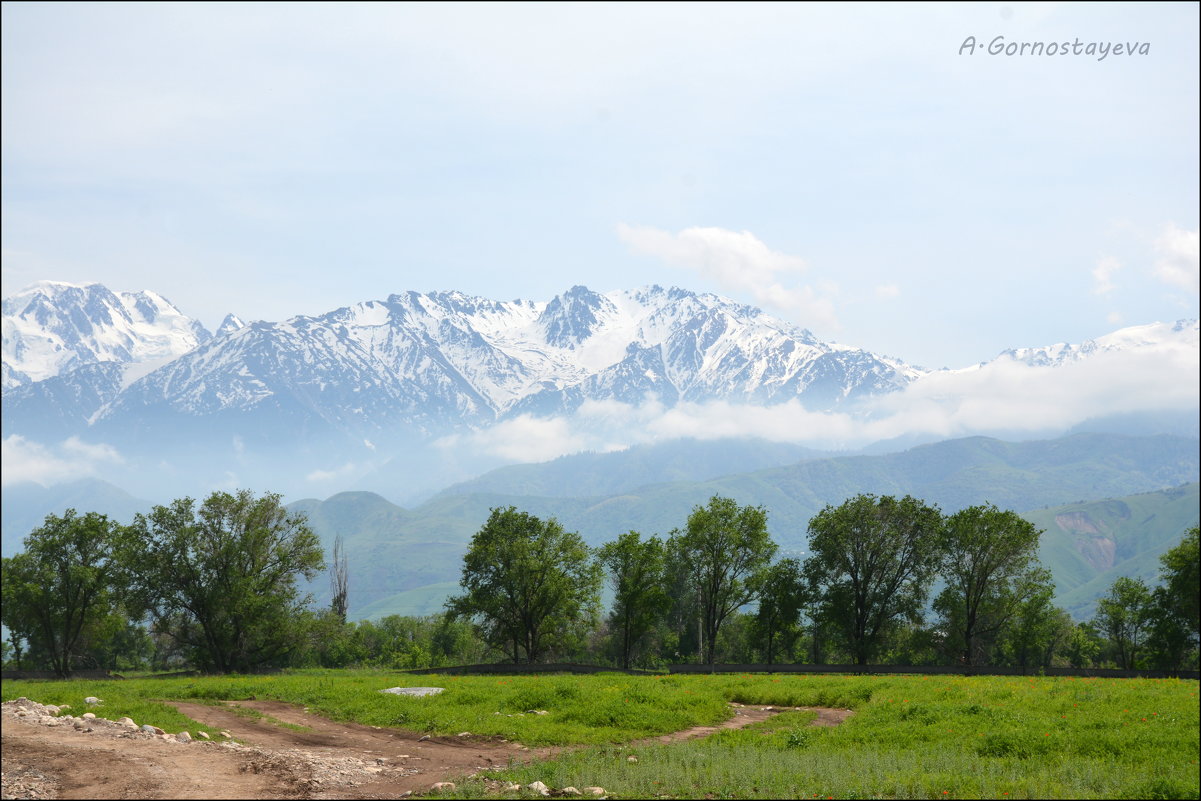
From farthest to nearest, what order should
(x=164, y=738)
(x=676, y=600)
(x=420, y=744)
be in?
(x=676, y=600) → (x=420, y=744) → (x=164, y=738)

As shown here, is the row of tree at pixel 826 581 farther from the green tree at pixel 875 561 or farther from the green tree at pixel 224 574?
the green tree at pixel 224 574

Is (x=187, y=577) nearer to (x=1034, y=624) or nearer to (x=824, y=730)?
(x=824, y=730)

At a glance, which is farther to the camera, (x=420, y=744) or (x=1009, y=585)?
(x=1009, y=585)

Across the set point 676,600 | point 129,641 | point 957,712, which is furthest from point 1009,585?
point 129,641

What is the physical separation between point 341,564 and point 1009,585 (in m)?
135

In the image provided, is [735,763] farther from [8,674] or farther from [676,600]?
[8,674]

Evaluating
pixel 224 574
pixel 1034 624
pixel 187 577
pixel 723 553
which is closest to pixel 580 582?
pixel 723 553

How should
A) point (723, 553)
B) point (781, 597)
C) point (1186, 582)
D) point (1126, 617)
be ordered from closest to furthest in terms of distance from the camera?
point (1186, 582) < point (723, 553) < point (781, 597) < point (1126, 617)

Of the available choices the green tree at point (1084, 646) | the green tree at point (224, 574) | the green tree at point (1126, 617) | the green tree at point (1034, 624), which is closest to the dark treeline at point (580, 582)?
the green tree at point (224, 574)

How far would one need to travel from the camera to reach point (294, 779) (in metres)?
20.5

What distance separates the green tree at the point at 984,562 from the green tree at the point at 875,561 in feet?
5.83

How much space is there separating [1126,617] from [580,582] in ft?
208

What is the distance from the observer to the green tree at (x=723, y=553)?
74.3m

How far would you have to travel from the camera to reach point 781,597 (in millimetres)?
78250
